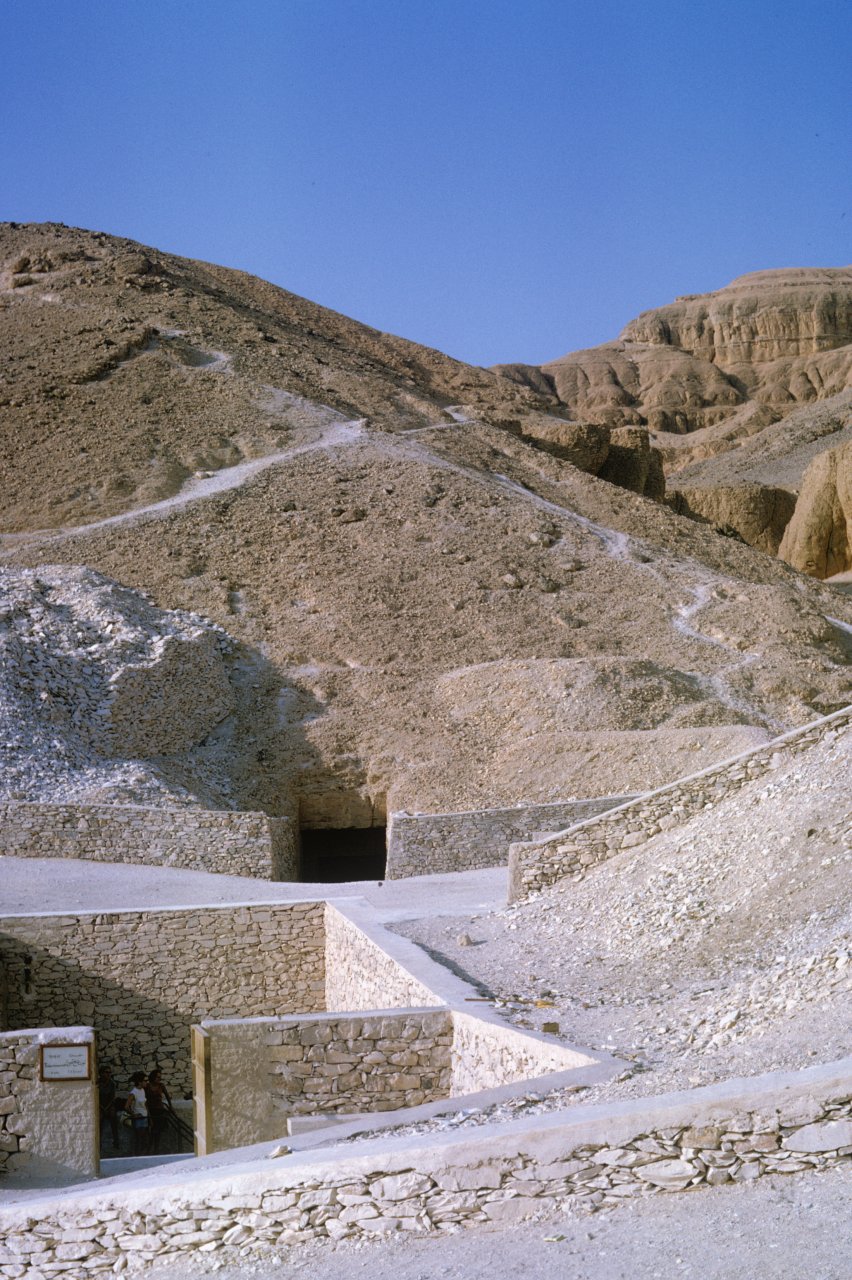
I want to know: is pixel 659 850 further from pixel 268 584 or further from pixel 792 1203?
pixel 268 584

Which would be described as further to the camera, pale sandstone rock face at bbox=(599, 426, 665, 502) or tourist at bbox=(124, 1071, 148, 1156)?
pale sandstone rock face at bbox=(599, 426, 665, 502)

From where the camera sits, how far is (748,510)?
51.2 meters

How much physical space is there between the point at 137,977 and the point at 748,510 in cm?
3937

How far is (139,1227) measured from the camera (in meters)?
6.77

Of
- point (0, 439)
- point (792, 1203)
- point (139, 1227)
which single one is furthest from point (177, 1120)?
point (0, 439)

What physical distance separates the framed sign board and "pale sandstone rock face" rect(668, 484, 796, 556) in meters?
41.8

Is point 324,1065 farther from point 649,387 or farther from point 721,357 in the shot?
point 721,357

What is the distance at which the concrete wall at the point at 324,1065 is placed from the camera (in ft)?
33.1

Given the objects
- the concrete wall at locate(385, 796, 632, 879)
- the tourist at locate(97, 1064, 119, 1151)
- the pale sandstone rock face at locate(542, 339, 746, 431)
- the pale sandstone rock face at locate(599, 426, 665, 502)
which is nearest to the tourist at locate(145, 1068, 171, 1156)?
the tourist at locate(97, 1064, 119, 1151)

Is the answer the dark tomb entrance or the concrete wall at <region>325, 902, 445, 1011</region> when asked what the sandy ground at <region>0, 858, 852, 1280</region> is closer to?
the concrete wall at <region>325, 902, 445, 1011</region>

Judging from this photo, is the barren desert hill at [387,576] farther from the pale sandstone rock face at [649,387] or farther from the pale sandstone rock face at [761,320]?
the pale sandstone rock face at [761,320]

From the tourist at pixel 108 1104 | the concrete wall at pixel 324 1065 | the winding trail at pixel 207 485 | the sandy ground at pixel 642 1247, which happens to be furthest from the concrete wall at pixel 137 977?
the winding trail at pixel 207 485

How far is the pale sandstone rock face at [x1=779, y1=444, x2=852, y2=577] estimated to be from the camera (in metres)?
43.9

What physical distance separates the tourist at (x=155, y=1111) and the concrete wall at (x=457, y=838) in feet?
20.9
